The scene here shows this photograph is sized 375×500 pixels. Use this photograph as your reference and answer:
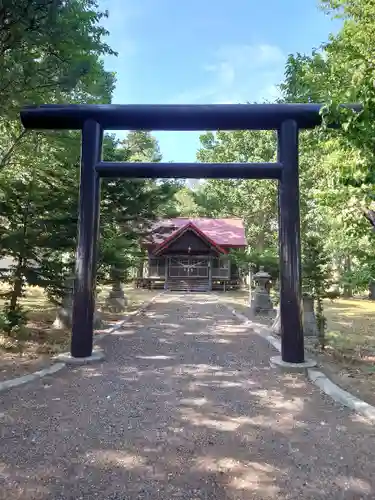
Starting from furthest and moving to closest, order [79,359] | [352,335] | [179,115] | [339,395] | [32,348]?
[352,335], [32,348], [179,115], [79,359], [339,395]

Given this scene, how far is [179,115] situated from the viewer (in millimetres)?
5977

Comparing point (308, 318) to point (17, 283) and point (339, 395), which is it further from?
point (17, 283)

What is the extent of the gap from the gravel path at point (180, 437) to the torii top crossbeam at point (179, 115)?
421 centimetres

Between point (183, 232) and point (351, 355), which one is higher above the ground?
point (183, 232)

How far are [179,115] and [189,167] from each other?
2.91 ft

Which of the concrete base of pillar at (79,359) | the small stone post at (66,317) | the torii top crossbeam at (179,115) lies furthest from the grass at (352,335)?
the small stone post at (66,317)

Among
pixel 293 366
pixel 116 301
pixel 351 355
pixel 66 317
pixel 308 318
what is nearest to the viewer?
pixel 293 366

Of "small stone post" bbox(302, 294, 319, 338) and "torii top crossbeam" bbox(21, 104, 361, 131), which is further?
"small stone post" bbox(302, 294, 319, 338)

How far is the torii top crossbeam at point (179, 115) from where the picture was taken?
5.92 meters

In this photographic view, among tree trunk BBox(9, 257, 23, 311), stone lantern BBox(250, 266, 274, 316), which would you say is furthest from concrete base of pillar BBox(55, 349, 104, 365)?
stone lantern BBox(250, 266, 274, 316)

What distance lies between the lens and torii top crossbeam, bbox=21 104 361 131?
5922mm

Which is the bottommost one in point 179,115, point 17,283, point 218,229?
point 17,283

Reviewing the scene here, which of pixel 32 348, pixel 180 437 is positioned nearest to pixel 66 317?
pixel 32 348

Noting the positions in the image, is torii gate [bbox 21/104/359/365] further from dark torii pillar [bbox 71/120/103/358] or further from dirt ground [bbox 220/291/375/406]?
dirt ground [bbox 220/291/375/406]
